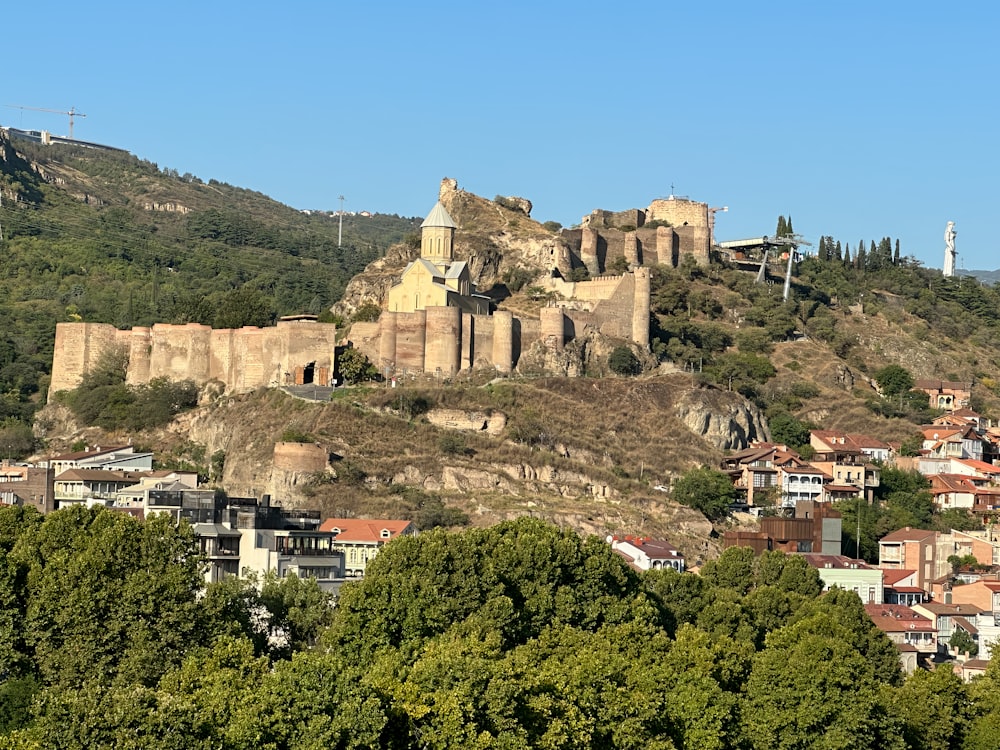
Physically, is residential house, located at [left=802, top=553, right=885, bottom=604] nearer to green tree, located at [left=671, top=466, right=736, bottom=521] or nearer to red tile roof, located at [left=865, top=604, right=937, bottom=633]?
red tile roof, located at [left=865, top=604, right=937, bottom=633]

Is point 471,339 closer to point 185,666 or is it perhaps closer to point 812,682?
point 812,682

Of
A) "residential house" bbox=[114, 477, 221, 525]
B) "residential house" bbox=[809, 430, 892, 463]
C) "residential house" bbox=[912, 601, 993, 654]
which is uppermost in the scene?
"residential house" bbox=[809, 430, 892, 463]

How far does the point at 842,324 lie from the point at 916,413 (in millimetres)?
12644

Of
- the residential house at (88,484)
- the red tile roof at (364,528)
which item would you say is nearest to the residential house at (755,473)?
the red tile roof at (364,528)

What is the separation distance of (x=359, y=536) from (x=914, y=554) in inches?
993

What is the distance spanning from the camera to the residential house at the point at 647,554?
76375 mm

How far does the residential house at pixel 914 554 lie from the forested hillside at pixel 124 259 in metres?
32.2

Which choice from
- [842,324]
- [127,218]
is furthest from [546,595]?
[127,218]

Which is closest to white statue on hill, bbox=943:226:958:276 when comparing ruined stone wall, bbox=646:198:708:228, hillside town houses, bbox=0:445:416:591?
ruined stone wall, bbox=646:198:708:228

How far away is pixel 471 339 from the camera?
301 ft

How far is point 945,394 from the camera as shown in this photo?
109625 millimetres

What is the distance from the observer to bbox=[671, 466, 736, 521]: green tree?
8594 cm

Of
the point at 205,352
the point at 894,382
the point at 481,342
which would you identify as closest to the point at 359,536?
the point at 481,342

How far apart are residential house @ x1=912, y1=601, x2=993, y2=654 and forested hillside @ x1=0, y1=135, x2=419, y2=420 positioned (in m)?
36.4
